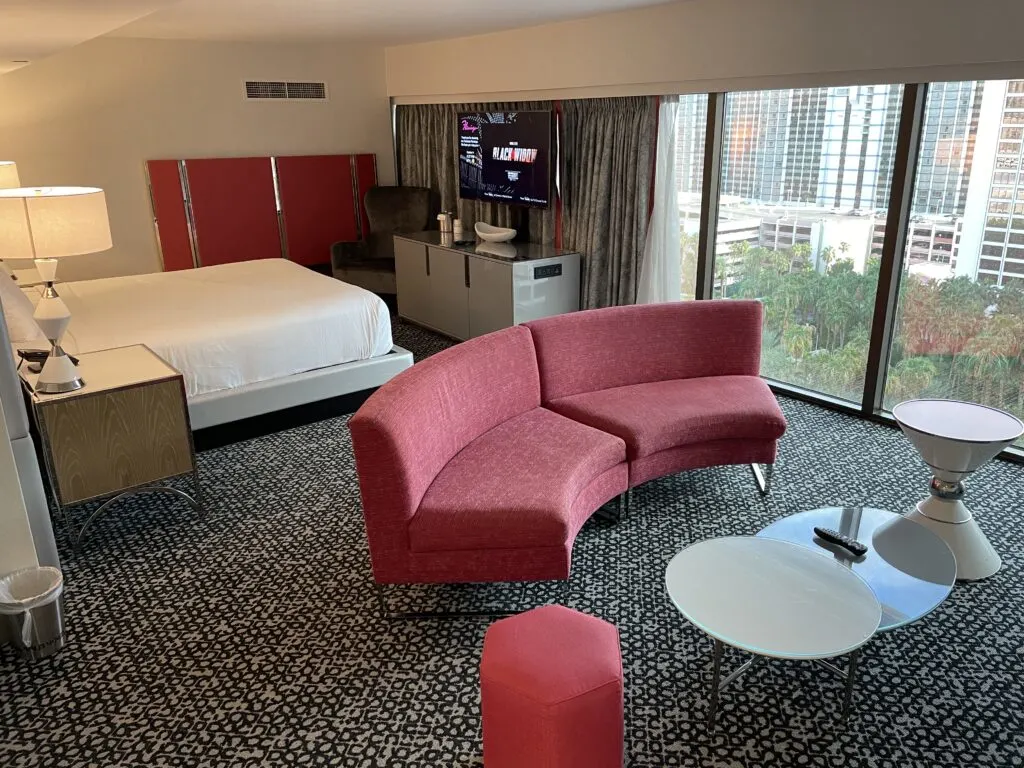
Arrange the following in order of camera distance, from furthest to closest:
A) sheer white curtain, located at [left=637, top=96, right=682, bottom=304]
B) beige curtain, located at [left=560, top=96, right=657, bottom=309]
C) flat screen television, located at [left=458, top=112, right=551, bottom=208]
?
flat screen television, located at [left=458, top=112, right=551, bottom=208] < beige curtain, located at [left=560, top=96, right=657, bottom=309] < sheer white curtain, located at [left=637, top=96, right=682, bottom=304]

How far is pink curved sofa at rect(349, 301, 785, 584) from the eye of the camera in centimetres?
259

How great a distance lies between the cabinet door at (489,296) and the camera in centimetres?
546

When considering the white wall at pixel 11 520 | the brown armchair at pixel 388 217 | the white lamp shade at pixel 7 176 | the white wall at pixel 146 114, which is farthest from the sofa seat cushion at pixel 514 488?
A: the white wall at pixel 146 114

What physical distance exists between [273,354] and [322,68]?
3875mm

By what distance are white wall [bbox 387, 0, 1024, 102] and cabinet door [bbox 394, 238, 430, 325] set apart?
1377 mm

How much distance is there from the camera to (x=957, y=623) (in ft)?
8.80

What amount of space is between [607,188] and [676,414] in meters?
2.57

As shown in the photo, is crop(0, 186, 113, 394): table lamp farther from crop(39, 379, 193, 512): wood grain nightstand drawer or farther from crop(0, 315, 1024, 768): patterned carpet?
crop(0, 315, 1024, 768): patterned carpet

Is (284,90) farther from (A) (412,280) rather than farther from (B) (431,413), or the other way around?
(B) (431,413)

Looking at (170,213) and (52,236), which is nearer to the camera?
(52,236)

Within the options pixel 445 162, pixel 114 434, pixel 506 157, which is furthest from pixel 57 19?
pixel 445 162

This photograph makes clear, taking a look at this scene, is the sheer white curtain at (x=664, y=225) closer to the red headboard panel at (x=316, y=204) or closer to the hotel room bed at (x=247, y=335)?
the hotel room bed at (x=247, y=335)

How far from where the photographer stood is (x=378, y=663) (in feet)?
8.28

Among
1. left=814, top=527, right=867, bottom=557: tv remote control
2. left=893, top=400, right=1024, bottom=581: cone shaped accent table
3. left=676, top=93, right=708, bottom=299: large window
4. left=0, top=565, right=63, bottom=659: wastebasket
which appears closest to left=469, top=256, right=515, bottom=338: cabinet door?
left=676, top=93, right=708, bottom=299: large window
